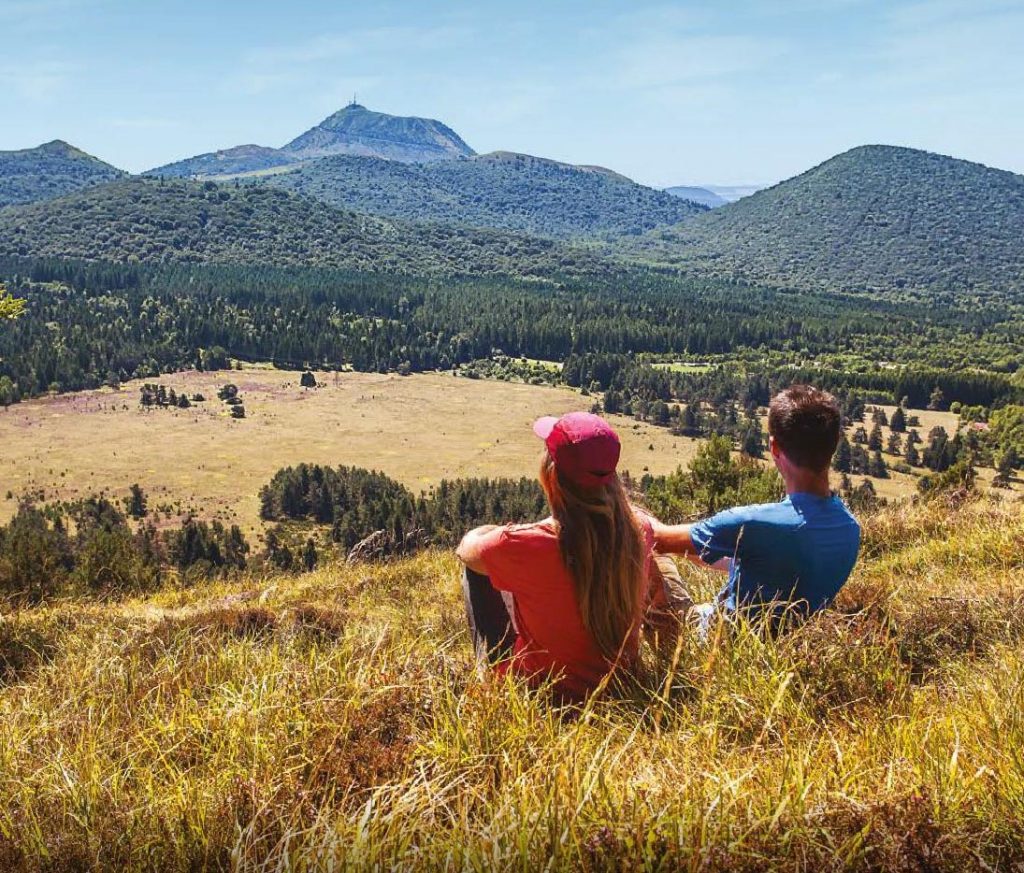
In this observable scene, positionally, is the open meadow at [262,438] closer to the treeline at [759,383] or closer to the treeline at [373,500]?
the treeline at [373,500]

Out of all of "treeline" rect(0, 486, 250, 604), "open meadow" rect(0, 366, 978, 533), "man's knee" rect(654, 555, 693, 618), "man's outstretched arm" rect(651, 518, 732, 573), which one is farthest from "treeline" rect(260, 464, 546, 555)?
"man's outstretched arm" rect(651, 518, 732, 573)

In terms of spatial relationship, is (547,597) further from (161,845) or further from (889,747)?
(161,845)

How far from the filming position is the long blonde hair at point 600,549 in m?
3.76

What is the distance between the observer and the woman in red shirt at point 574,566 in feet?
12.3

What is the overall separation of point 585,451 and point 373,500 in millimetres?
100960

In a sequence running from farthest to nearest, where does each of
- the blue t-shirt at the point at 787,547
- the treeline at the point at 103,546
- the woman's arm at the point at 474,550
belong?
the treeline at the point at 103,546, the blue t-shirt at the point at 787,547, the woman's arm at the point at 474,550

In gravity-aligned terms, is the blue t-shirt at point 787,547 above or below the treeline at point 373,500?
above

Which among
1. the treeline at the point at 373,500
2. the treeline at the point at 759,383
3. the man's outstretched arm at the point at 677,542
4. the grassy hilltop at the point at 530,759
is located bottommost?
the treeline at the point at 373,500

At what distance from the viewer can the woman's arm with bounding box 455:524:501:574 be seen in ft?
13.1

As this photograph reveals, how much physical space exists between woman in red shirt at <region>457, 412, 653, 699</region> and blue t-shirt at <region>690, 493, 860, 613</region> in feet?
2.82

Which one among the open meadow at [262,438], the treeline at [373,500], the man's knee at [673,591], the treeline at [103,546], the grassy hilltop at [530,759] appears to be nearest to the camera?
the grassy hilltop at [530,759]

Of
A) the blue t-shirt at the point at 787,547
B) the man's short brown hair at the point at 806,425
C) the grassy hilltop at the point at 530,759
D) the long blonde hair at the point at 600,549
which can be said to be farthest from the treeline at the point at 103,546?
the man's short brown hair at the point at 806,425

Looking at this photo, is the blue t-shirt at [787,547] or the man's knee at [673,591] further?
the man's knee at [673,591]

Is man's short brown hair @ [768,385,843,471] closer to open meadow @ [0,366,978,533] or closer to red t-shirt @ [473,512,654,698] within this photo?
red t-shirt @ [473,512,654,698]
